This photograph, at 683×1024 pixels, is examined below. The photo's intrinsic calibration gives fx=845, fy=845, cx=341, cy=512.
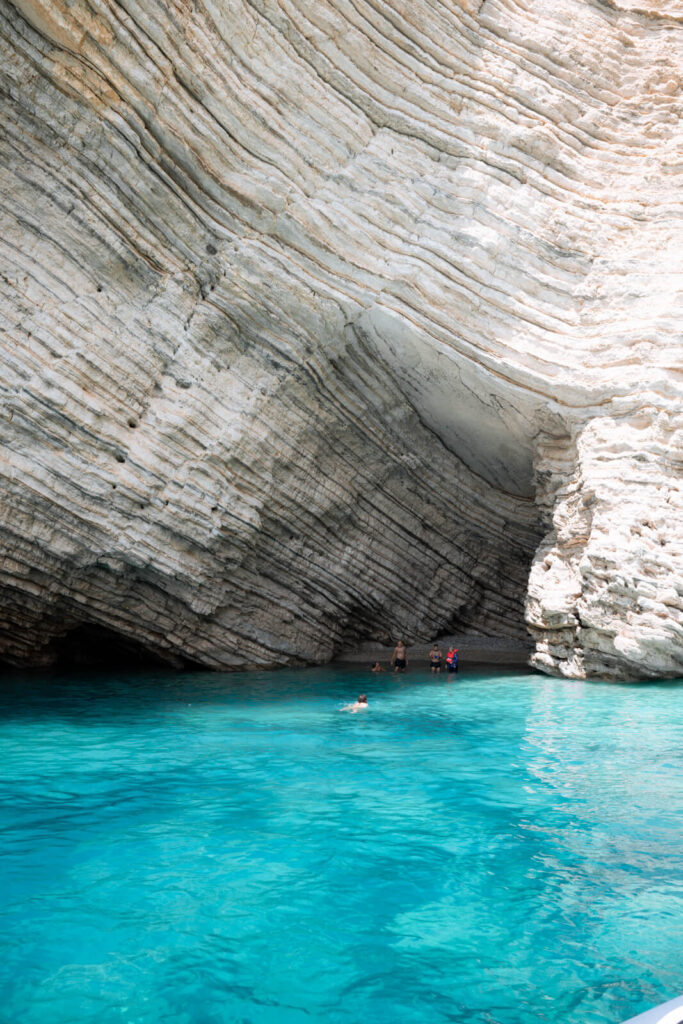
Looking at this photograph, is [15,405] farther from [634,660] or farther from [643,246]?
[643,246]

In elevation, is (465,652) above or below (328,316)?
below

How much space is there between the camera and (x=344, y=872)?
18.8 feet

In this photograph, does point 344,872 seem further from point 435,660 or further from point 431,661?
point 431,661

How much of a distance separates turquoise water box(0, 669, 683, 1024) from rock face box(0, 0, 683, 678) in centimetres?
412

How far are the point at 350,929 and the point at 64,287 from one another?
10.7 metres

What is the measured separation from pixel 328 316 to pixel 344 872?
1007 centimetres

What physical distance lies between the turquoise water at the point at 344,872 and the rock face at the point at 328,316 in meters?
4.12

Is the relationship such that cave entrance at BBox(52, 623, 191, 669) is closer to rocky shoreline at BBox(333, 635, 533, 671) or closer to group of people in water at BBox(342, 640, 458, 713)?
rocky shoreline at BBox(333, 635, 533, 671)

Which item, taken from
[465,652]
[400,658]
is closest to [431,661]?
[400,658]

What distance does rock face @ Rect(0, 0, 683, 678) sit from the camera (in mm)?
12578

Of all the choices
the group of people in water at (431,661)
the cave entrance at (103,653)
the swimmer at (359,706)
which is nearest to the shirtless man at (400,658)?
the group of people in water at (431,661)

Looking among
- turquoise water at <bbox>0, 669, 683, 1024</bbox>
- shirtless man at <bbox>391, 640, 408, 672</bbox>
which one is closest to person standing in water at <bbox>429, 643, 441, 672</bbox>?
shirtless man at <bbox>391, 640, 408, 672</bbox>

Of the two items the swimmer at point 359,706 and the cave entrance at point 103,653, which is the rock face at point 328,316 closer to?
the cave entrance at point 103,653

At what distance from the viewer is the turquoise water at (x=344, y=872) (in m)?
4.18
